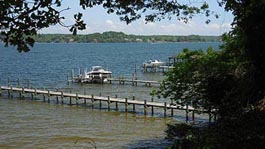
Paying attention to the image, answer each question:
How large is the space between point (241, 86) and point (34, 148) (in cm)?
1288

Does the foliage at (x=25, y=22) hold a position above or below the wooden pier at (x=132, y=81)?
above

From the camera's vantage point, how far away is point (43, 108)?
36.2m

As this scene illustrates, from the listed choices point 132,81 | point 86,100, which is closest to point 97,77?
point 132,81

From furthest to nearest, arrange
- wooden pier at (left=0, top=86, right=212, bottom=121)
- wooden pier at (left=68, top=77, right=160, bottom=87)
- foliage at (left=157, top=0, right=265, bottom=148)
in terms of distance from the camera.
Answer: wooden pier at (left=68, top=77, right=160, bottom=87) < wooden pier at (left=0, top=86, right=212, bottom=121) < foliage at (left=157, top=0, right=265, bottom=148)

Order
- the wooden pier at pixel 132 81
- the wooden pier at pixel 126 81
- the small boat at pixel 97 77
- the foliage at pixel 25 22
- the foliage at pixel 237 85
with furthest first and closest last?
1. the small boat at pixel 97 77
2. the wooden pier at pixel 126 81
3. the wooden pier at pixel 132 81
4. the foliage at pixel 237 85
5. the foliage at pixel 25 22

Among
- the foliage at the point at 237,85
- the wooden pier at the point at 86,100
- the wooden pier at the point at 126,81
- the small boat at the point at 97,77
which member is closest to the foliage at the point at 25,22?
the foliage at the point at 237,85

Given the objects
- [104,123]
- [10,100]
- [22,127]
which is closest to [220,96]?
[104,123]

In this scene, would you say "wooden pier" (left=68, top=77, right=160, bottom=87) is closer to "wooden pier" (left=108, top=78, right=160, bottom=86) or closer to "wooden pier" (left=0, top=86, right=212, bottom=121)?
"wooden pier" (left=108, top=78, right=160, bottom=86)

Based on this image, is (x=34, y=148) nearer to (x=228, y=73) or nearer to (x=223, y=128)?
(x=228, y=73)

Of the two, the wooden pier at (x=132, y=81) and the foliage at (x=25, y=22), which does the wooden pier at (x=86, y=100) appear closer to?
the wooden pier at (x=132, y=81)

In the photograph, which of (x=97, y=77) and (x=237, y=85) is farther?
(x=97, y=77)

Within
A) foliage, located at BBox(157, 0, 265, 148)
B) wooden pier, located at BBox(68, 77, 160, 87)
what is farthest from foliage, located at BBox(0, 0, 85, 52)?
wooden pier, located at BBox(68, 77, 160, 87)

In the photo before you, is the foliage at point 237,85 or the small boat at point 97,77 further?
the small boat at point 97,77

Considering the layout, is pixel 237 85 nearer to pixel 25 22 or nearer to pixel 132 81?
pixel 25 22
